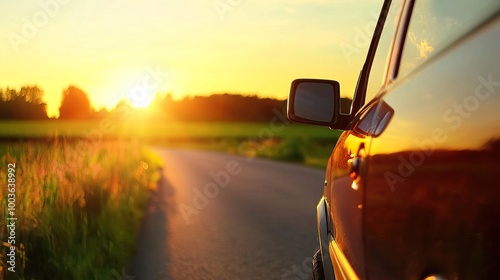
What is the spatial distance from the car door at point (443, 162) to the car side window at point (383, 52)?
0.75 meters

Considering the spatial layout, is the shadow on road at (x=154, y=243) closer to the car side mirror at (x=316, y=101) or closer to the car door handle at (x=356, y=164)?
the car side mirror at (x=316, y=101)

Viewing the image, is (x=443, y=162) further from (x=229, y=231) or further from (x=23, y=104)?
(x=229, y=231)

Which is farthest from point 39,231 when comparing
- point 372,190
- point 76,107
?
point 372,190

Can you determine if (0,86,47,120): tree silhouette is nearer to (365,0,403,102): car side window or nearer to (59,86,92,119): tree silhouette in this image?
(59,86,92,119): tree silhouette

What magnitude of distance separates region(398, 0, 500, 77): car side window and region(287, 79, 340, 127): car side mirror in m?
1.02

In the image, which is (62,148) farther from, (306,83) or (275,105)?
(275,105)

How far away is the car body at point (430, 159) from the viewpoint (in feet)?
4.81

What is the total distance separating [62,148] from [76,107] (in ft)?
2.93

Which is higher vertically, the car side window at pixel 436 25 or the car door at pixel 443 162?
the car side window at pixel 436 25

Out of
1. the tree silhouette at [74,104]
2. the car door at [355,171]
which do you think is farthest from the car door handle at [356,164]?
the tree silhouette at [74,104]

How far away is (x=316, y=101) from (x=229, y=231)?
17.1ft

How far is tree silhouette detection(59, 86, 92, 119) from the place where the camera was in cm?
827

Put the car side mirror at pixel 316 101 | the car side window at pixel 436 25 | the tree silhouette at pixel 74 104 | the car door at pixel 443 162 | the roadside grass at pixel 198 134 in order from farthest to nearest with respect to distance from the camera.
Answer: the tree silhouette at pixel 74 104, the roadside grass at pixel 198 134, the car side mirror at pixel 316 101, the car side window at pixel 436 25, the car door at pixel 443 162

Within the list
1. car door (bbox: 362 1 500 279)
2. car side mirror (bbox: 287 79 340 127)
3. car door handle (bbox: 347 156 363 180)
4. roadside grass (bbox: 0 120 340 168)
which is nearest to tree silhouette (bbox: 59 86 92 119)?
roadside grass (bbox: 0 120 340 168)
